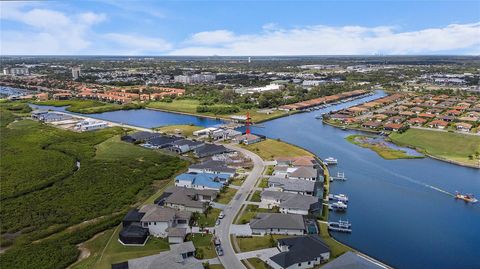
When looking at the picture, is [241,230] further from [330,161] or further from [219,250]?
[330,161]

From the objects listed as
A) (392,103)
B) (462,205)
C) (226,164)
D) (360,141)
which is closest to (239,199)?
(226,164)

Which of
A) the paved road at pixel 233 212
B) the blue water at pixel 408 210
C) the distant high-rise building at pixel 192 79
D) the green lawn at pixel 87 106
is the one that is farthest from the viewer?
the distant high-rise building at pixel 192 79

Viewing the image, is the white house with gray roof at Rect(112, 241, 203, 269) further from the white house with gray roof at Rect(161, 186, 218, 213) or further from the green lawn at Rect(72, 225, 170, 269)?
the white house with gray roof at Rect(161, 186, 218, 213)

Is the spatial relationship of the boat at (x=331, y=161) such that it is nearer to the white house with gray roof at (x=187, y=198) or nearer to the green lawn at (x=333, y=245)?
the white house with gray roof at (x=187, y=198)

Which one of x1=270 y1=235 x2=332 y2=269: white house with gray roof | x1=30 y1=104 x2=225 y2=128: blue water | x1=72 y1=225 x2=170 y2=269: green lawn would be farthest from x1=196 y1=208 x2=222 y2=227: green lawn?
x1=30 y1=104 x2=225 y2=128: blue water

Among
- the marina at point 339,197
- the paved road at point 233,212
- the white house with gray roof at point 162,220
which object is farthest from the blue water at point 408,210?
the white house with gray roof at point 162,220

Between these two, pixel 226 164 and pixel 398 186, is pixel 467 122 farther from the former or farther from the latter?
pixel 226 164
